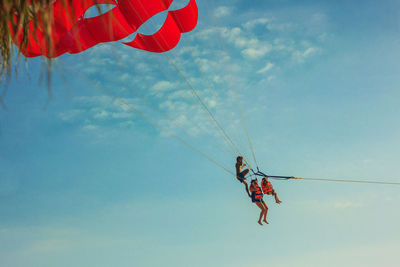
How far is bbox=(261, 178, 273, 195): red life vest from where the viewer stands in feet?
37.0

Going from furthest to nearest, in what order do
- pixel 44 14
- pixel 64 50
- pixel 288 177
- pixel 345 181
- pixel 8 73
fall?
1. pixel 64 50
2. pixel 288 177
3. pixel 345 181
4. pixel 8 73
5. pixel 44 14

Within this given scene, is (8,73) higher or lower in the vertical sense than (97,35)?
lower

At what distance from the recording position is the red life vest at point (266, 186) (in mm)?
11266

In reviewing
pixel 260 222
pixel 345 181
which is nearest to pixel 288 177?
pixel 345 181

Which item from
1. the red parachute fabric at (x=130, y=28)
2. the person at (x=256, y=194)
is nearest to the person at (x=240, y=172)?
the person at (x=256, y=194)

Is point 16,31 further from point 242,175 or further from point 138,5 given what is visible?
point 242,175

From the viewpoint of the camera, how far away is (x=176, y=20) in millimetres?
12125

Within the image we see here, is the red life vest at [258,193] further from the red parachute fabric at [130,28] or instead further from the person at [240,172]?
the red parachute fabric at [130,28]

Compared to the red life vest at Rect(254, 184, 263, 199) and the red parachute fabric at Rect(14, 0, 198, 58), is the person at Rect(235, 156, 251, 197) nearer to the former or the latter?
the red life vest at Rect(254, 184, 263, 199)

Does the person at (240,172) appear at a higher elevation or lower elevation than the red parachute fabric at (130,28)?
lower

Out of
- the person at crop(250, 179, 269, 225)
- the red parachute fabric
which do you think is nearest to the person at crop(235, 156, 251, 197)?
the person at crop(250, 179, 269, 225)

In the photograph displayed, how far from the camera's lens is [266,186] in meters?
11.3

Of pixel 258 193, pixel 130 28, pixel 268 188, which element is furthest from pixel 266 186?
pixel 130 28

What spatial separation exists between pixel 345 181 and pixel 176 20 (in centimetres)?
745
